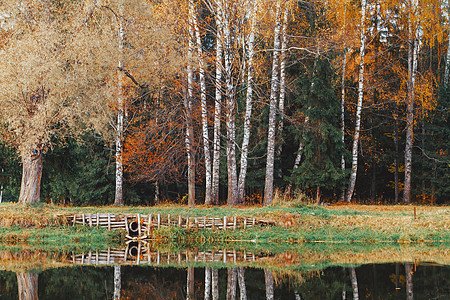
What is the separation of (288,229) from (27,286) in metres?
9.31

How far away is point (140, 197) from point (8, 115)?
11417 millimetres

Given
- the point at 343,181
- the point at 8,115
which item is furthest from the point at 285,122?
the point at 8,115

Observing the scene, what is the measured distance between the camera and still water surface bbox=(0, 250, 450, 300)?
10276 millimetres

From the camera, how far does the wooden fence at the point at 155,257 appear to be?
13820 millimetres

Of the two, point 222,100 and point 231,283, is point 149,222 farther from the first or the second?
point 222,100

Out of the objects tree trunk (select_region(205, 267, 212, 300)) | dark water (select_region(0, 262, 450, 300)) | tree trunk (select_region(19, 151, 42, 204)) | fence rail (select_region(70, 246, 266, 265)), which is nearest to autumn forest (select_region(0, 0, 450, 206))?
tree trunk (select_region(19, 151, 42, 204))

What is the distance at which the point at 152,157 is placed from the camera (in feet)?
86.3

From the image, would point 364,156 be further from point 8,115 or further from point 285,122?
point 8,115

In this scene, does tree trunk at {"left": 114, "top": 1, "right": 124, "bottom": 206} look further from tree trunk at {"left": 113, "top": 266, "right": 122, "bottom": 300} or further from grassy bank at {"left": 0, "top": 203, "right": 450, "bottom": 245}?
tree trunk at {"left": 113, "top": 266, "right": 122, "bottom": 300}

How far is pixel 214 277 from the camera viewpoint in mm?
11773

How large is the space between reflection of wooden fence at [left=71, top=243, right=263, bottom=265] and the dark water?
0.84 meters

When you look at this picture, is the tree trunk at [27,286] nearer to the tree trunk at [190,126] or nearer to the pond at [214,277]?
the pond at [214,277]

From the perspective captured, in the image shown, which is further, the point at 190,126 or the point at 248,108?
the point at 248,108

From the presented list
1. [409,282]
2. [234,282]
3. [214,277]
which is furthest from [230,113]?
[409,282]
